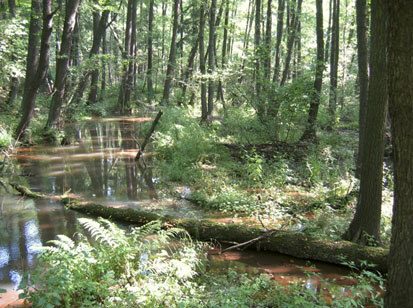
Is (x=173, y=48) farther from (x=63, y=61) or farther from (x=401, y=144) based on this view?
(x=401, y=144)

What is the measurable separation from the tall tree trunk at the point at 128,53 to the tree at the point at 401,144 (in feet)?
69.9

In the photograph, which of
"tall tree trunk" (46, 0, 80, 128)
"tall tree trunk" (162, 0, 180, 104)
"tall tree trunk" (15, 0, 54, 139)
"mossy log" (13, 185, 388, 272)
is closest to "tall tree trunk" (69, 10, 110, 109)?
"tall tree trunk" (162, 0, 180, 104)

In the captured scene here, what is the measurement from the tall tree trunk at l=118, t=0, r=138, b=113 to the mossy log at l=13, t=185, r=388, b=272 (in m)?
17.8

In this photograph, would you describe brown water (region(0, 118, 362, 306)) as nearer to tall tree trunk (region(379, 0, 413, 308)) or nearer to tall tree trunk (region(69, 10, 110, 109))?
tall tree trunk (region(379, 0, 413, 308))

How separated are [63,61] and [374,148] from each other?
1331 cm

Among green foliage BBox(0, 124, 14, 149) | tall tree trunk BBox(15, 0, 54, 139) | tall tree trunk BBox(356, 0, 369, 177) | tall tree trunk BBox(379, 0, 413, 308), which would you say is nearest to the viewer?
tall tree trunk BBox(379, 0, 413, 308)

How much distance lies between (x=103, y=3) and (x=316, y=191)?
15.2 metres

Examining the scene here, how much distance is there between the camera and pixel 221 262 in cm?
568

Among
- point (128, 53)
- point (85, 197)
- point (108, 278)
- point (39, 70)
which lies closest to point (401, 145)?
point (108, 278)

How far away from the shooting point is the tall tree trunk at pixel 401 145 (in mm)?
2787

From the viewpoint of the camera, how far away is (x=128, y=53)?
79.3 feet

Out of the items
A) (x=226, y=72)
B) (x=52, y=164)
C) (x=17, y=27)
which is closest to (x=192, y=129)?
(x=226, y=72)

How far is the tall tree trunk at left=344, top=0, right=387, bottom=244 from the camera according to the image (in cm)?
574

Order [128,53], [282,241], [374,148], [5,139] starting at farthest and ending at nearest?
1. [128,53]
2. [5,139]
3. [282,241]
4. [374,148]
